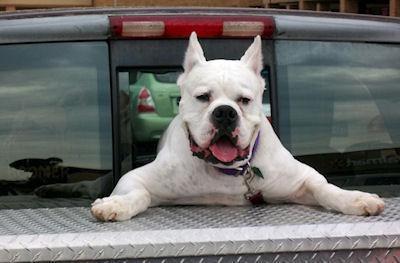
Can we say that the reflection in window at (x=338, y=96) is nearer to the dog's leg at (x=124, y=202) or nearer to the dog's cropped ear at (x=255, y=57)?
the dog's cropped ear at (x=255, y=57)

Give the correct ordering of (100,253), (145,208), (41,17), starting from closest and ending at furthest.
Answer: (100,253) < (145,208) < (41,17)

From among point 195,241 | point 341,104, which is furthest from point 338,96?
point 195,241

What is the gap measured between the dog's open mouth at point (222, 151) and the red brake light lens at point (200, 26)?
591mm

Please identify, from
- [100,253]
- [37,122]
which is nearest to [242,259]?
[100,253]

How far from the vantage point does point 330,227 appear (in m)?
2.73

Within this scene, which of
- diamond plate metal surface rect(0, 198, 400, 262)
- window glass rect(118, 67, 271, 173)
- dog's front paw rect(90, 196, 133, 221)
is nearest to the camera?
diamond plate metal surface rect(0, 198, 400, 262)

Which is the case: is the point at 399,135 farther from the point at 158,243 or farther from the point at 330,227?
the point at 158,243

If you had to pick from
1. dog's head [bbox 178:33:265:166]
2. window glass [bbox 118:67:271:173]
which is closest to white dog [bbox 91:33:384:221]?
dog's head [bbox 178:33:265:166]

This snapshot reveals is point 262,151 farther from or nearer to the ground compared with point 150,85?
nearer to the ground

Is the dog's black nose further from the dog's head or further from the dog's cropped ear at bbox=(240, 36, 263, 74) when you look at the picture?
the dog's cropped ear at bbox=(240, 36, 263, 74)

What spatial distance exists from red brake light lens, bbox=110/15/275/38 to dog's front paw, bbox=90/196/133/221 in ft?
2.61

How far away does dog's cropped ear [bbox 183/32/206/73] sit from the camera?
3.49 m

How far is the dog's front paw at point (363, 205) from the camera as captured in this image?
3.20 m

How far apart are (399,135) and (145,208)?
1.31 meters
